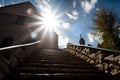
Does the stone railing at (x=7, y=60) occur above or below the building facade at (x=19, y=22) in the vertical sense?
below

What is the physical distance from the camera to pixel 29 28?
2198 cm

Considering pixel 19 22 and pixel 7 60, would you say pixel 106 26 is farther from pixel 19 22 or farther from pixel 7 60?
pixel 7 60

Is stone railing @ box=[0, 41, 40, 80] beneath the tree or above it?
beneath

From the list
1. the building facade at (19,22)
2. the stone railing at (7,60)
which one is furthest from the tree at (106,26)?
the stone railing at (7,60)

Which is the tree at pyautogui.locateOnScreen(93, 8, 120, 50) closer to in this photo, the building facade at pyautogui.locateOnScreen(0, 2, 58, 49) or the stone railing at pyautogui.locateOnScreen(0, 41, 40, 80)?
the building facade at pyautogui.locateOnScreen(0, 2, 58, 49)

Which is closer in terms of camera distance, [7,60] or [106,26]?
[7,60]

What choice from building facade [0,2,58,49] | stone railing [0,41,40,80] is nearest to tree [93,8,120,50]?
building facade [0,2,58,49]

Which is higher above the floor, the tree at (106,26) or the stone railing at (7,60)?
the tree at (106,26)

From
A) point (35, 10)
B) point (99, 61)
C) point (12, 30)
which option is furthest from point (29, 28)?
point (99, 61)

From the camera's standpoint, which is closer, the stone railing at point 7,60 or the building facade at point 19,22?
the stone railing at point 7,60

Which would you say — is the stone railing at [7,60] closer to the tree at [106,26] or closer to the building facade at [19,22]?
the building facade at [19,22]

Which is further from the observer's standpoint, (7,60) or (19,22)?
(19,22)

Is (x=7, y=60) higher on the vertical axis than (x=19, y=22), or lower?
lower

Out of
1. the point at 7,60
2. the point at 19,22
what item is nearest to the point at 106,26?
the point at 19,22
